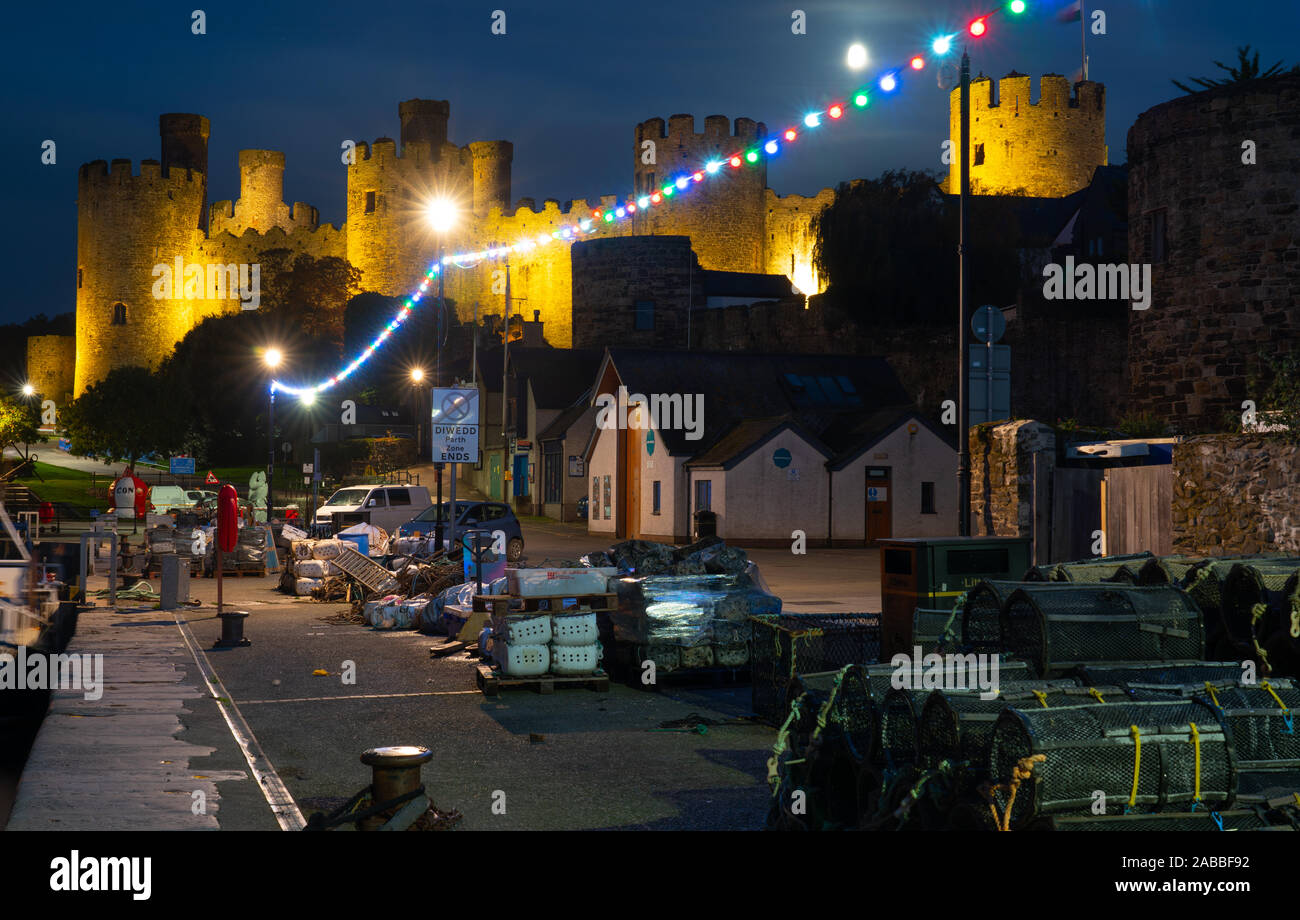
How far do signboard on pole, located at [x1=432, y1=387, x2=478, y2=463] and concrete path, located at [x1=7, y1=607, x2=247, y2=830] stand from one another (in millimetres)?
5145

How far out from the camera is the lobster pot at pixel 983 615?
309 inches

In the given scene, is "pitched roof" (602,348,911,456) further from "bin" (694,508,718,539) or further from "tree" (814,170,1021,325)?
"bin" (694,508,718,539)

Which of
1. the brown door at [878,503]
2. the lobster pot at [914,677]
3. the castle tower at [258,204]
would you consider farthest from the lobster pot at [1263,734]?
the castle tower at [258,204]

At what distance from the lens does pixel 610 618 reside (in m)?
13.0

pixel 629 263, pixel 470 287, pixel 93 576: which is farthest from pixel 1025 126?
pixel 93 576

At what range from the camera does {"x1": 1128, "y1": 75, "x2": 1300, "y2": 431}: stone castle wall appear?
2852 centimetres

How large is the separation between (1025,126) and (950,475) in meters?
44.7

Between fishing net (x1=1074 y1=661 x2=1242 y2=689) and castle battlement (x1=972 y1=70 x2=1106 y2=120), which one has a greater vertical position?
castle battlement (x1=972 y1=70 x2=1106 y2=120)

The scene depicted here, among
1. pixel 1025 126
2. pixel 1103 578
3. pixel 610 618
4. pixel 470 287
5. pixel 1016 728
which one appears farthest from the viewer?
pixel 470 287

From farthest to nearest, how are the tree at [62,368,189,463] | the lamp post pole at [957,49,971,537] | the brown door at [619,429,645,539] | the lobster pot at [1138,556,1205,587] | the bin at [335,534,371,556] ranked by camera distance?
the tree at [62,368,189,463] → the brown door at [619,429,645,539] → the bin at [335,534,371,556] → the lamp post pole at [957,49,971,537] → the lobster pot at [1138,556,1205,587]

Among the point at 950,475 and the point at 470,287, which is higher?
the point at 470,287

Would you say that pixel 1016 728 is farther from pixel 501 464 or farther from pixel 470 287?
pixel 470 287

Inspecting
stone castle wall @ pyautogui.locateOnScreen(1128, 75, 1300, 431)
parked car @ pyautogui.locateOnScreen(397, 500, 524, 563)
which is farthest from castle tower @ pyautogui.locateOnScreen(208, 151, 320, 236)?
stone castle wall @ pyautogui.locateOnScreen(1128, 75, 1300, 431)

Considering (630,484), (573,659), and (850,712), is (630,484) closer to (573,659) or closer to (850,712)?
(573,659)
